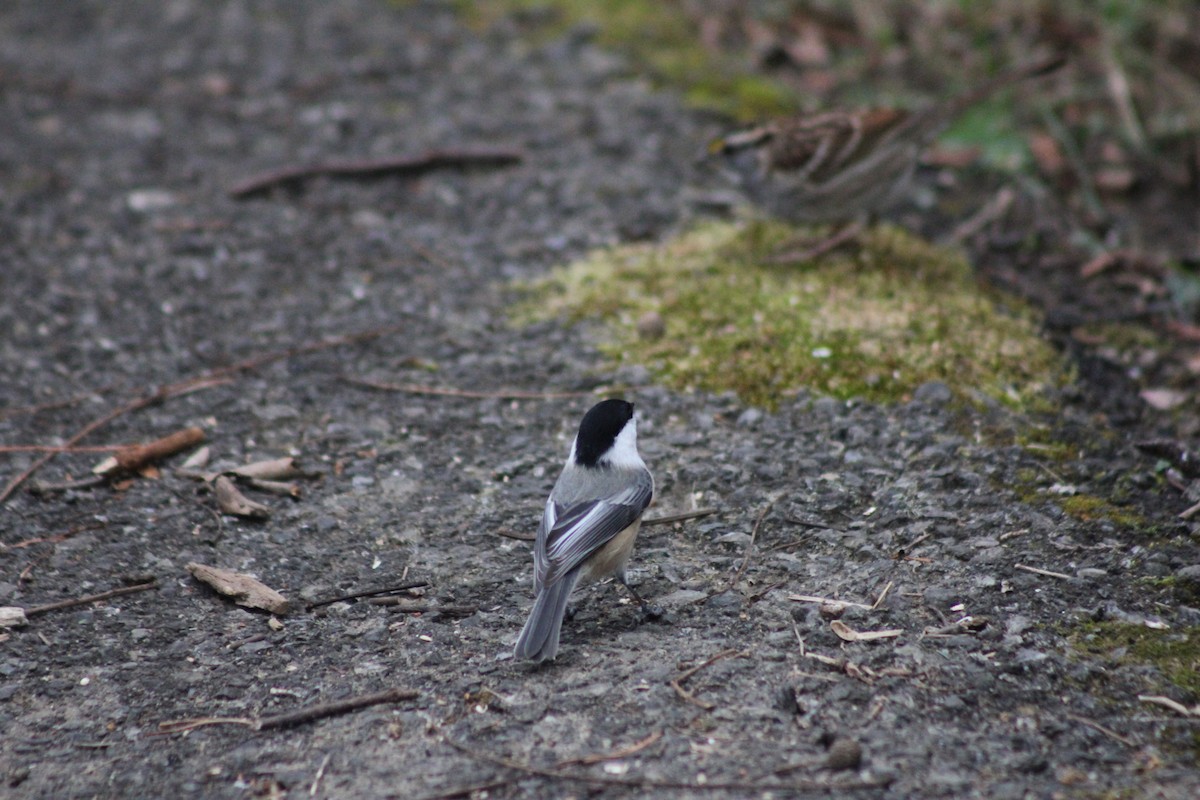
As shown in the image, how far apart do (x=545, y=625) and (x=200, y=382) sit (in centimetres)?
235

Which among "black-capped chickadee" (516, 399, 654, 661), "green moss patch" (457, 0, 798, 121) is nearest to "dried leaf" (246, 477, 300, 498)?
"black-capped chickadee" (516, 399, 654, 661)

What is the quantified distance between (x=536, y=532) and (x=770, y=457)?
0.96 metres

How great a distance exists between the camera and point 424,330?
5188 mm

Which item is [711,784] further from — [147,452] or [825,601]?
[147,452]

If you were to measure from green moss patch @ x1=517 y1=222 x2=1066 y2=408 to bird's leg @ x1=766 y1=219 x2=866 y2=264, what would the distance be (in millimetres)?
45

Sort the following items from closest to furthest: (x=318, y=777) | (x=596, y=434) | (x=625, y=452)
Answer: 1. (x=318, y=777)
2. (x=596, y=434)
3. (x=625, y=452)

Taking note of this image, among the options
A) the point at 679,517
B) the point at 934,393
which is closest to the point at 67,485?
the point at 679,517

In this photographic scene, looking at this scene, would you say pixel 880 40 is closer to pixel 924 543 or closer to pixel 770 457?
pixel 770 457

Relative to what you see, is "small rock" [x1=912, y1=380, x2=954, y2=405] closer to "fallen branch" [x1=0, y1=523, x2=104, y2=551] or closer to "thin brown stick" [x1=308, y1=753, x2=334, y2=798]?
"thin brown stick" [x1=308, y1=753, x2=334, y2=798]

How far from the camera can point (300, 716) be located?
2949 mm

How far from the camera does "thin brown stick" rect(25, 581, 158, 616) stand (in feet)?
11.3

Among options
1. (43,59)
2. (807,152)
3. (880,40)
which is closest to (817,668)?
(807,152)

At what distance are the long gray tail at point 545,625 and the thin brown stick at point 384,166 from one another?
3883 mm

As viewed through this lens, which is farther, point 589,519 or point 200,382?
point 200,382
